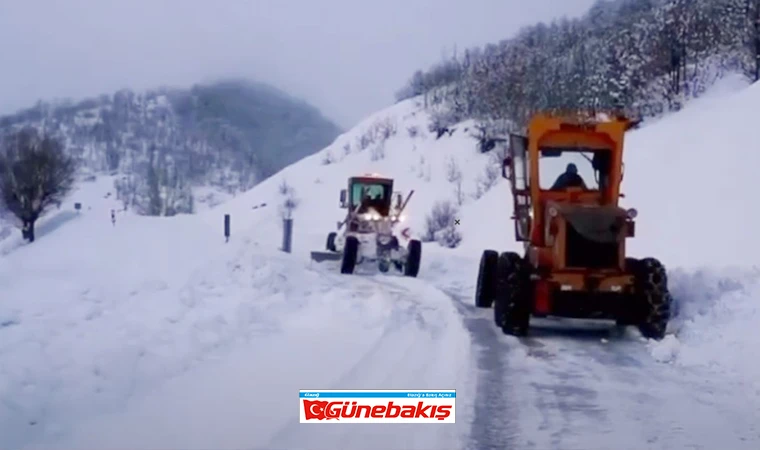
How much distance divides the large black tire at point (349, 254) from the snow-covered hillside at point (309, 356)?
9.39 ft

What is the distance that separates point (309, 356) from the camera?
26.4 feet

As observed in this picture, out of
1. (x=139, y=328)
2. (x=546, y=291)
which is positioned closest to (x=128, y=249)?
(x=139, y=328)

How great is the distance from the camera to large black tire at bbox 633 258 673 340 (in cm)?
1015

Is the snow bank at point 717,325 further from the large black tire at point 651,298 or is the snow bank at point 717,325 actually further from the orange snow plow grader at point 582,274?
the orange snow plow grader at point 582,274

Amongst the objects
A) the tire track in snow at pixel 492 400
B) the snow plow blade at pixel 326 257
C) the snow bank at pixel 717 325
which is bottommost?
the snow plow blade at pixel 326 257

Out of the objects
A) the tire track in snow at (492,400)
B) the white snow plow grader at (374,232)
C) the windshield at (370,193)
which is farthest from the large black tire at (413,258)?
the tire track in snow at (492,400)

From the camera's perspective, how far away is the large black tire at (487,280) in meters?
13.1

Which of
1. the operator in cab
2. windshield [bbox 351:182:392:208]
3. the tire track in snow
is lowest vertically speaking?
the tire track in snow

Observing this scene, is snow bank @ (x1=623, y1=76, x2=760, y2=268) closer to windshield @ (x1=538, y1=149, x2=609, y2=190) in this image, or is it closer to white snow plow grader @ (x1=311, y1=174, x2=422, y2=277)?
windshield @ (x1=538, y1=149, x2=609, y2=190)

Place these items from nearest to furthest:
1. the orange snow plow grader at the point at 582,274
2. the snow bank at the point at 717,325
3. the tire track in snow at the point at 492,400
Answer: the tire track in snow at the point at 492,400 → the snow bank at the point at 717,325 → the orange snow plow grader at the point at 582,274

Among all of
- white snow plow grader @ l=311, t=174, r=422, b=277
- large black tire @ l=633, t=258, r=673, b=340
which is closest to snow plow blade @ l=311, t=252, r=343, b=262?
white snow plow grader @ l=311, t=174, r=422, b=277

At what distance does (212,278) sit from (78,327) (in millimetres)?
4267

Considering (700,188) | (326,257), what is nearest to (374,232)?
(326,257)

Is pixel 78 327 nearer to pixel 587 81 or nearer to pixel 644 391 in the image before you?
pixel 644 391
